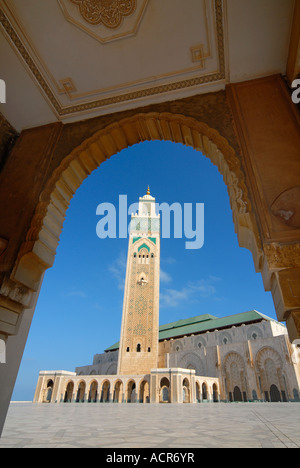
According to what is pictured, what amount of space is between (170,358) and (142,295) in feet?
25.0

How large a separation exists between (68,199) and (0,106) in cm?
137

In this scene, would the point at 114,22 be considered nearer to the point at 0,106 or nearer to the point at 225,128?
the point at 225,128

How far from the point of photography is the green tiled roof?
2604 centimetres

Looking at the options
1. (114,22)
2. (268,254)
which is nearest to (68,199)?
(114,22)

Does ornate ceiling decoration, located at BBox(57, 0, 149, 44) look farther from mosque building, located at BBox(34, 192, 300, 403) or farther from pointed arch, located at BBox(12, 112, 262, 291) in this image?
mosque building, located at BBox(34, 192, 300, 403)

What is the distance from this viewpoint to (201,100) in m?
3.02

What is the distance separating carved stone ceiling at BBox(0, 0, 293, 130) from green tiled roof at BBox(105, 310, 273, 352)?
26.0m

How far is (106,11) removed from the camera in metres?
2.46

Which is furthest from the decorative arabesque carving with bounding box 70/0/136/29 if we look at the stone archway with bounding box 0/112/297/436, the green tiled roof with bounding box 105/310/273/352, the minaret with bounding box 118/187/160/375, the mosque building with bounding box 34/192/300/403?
the green tiled roof with bounding box 105/310/273/352

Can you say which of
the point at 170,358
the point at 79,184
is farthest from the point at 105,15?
the point at 170,358

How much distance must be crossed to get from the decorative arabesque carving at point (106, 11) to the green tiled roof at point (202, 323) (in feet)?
87.6

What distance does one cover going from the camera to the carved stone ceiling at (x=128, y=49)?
2348 mm

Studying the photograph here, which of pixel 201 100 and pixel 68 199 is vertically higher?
pixel 201 100
